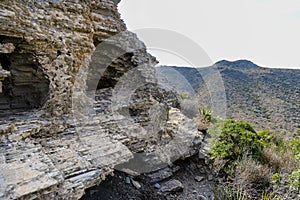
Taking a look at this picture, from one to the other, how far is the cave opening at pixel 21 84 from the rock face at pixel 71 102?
0.6 inches

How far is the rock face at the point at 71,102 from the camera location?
2963 millimetres

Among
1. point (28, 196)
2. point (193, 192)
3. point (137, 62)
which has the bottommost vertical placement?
point (193, 192)

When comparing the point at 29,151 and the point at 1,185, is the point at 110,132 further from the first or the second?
the point at 1,185

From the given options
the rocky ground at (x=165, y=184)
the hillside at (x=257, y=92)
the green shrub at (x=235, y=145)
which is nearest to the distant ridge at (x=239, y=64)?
the hillside at (x=257, y=92)

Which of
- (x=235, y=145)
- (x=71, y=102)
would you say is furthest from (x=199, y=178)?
(x=71, y=102)

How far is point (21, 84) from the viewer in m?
4.18

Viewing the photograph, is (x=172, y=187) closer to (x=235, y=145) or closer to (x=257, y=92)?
(x=235, y=145)

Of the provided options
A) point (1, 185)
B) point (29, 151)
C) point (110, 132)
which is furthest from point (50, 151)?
point (110, 132)

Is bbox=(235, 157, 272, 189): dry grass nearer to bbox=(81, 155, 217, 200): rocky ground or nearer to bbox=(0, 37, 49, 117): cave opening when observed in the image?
bbox=(81, 155, 217, 200): rocky ground

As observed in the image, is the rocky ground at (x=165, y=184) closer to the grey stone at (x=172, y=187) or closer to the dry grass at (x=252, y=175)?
the grey stone at (x=172, y=187)

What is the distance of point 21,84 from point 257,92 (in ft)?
55.7

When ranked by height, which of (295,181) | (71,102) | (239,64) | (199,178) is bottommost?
(199,178)

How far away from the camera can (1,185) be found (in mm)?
2334

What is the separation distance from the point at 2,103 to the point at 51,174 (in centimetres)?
208
